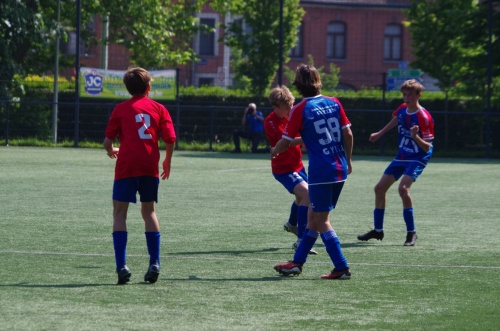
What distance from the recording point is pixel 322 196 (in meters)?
8.53

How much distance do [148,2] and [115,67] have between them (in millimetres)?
2535

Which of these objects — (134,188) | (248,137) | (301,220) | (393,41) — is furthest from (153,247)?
(393,41)

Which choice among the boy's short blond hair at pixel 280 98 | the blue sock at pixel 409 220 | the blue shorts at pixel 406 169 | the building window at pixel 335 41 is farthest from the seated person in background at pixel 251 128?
the building window at pixel 335 41

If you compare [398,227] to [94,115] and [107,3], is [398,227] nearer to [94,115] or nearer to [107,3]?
[94,115]

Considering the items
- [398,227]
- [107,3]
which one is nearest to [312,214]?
[398,227]

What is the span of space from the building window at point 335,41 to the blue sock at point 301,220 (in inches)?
1876

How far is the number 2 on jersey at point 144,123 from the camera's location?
8.13m

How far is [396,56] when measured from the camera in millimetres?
58938

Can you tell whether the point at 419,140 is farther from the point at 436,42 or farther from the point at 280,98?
the point at 436,42

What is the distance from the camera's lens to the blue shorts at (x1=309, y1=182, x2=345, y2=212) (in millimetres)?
8531

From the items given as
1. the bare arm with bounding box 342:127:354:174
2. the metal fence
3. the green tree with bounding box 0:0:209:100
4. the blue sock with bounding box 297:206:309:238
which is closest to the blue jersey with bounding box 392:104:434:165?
the blue sock with bounding box 297:206:309:238

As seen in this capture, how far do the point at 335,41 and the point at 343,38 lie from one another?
1.54 ft

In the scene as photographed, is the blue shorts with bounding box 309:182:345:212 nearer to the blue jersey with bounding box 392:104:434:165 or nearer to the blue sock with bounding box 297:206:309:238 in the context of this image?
the blue sock with bounding box 297:206:309:238

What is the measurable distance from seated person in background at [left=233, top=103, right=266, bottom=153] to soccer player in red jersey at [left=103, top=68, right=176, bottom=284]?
908 inches
